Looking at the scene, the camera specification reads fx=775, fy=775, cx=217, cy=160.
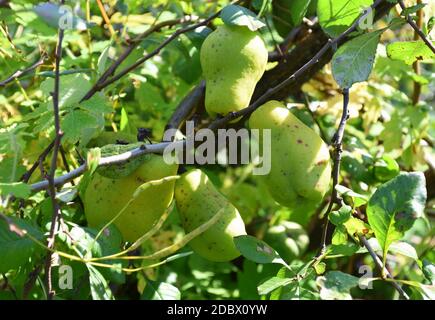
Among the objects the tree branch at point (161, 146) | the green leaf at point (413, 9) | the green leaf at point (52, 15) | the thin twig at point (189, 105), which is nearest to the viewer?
the green leaf at point (52, 15)

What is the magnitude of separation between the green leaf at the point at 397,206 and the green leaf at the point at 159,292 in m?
0.33

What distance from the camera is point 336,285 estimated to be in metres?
0.91

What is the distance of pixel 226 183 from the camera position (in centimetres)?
169

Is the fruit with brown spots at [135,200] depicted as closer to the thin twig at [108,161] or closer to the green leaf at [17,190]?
the thin twig at [108,161]

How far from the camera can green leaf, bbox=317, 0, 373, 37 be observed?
1.06 m

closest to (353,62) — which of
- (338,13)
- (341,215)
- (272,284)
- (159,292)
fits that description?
(338,13)

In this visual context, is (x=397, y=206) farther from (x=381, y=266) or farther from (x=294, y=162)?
(x=294, y=162)

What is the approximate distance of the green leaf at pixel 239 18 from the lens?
1.04 meters

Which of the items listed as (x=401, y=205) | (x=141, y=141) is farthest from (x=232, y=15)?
(x=401, y=205)

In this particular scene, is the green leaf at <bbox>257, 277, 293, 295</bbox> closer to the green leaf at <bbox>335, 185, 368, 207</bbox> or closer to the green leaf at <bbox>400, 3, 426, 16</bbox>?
the green leaf at <bbox>335, 185, 368, 207</bbox>

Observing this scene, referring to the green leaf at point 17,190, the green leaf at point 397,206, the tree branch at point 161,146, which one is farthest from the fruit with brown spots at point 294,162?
the green leaf at point 17,190

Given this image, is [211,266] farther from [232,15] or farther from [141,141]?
[232,15]

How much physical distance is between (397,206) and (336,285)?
12cm

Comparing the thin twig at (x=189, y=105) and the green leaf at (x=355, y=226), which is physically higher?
the thin twig at (x=189, y=105)
